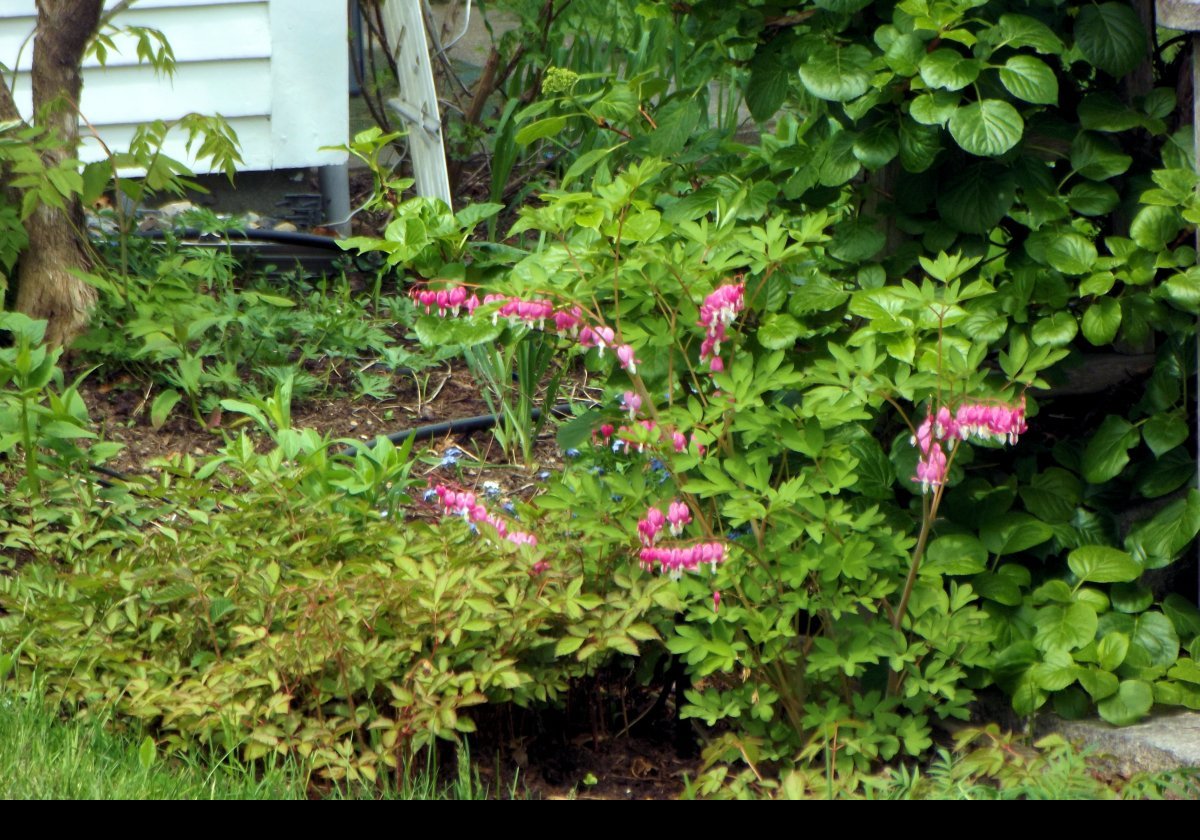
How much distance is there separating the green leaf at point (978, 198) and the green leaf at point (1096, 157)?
0.14 meters

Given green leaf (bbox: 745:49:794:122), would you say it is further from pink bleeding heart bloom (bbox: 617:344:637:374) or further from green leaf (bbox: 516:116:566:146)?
pink bleeding heart bloom (bbox: 617:344:637:374)

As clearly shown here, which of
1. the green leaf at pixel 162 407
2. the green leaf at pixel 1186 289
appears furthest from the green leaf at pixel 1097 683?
the green leaf at pixel 162 407

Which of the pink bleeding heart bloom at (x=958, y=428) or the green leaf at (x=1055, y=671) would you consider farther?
the green leaf at (x=1055, y=671)

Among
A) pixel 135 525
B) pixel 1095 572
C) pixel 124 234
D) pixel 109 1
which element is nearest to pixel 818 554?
pixel 1095 572

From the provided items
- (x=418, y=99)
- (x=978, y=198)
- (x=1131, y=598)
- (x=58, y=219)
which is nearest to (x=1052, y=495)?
(x=1131, y=598)

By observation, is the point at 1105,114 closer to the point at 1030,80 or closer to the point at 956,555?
the point at 1030,80

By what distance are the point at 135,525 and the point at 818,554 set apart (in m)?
1.80

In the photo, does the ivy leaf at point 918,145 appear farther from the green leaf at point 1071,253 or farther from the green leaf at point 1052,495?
the green leaf at point 1052,495

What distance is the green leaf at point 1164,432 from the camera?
2.51 m

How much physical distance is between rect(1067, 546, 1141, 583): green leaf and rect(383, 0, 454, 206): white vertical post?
10.6 ft

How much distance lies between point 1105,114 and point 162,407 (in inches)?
107

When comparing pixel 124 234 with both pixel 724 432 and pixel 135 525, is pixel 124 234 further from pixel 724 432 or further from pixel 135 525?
pixel 724 432

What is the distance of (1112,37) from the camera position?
2.38 meters

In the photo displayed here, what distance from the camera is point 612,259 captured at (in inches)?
93.8
